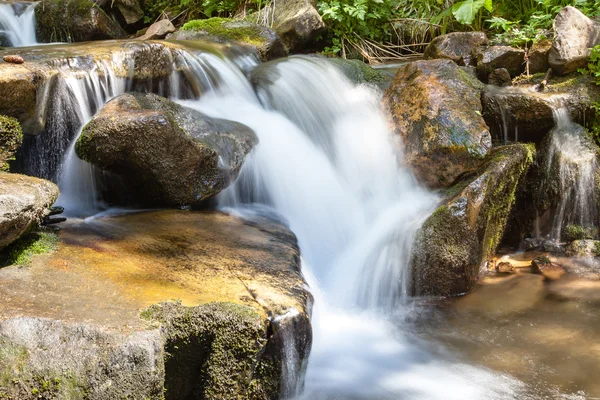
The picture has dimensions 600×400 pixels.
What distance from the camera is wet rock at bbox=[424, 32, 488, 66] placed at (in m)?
7.18

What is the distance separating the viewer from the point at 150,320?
8.28ft

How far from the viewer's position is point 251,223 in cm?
427

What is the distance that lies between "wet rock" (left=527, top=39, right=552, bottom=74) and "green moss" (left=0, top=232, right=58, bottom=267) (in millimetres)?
5564

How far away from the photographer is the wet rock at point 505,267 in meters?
5.02

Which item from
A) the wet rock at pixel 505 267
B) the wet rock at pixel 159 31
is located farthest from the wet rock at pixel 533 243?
the wet rock at pixel 159 31

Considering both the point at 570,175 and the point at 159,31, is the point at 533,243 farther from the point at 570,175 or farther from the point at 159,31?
the point at 159,31

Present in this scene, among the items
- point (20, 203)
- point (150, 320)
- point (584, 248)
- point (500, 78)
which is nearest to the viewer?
point (150, 320)

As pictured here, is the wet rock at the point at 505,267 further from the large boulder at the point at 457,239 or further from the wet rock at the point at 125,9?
the wet rock at the point at 125,9

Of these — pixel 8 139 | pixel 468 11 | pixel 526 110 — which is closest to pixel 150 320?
pixel 8 139

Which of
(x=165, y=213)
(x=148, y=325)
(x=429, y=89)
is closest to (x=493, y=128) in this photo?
(x=429, y=89)

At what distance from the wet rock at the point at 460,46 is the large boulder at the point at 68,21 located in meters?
5.08

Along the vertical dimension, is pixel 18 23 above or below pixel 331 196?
above

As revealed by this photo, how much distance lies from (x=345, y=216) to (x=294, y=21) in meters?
4.19

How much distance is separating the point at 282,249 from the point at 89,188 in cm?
183
